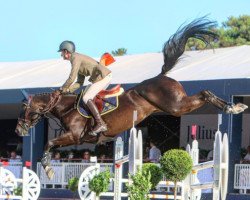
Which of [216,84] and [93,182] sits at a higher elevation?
[216,84]

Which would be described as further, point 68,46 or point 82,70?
point 82,70

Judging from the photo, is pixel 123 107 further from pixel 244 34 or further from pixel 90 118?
pixel 244 34

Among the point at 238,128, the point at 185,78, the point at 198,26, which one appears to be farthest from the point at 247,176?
the point at 198,26

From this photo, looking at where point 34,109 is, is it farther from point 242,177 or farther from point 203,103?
point 242,177

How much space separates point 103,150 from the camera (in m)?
24.7

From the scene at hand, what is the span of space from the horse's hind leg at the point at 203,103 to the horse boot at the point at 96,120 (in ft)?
3.44

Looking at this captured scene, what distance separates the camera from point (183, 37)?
12.4 m

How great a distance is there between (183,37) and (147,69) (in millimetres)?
10067

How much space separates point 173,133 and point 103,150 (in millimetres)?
2166

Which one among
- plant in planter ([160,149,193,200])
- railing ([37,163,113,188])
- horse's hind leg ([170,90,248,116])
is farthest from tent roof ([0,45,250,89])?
plant in planter ([160,149,193,200])

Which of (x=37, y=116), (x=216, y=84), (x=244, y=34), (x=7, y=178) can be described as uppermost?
(x=244, y=34)

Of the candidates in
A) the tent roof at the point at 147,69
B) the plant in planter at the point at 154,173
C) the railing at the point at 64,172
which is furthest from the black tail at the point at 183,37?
the railing at the point at 64,172

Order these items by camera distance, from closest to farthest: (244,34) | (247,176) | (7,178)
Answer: (7,178)
(247,176)
(244,34)

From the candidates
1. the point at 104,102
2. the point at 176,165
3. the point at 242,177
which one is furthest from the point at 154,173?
the point at 242,177
